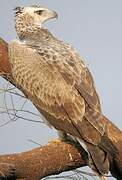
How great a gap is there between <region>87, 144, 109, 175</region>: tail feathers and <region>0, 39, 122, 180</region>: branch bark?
144mm

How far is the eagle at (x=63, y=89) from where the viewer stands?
601 cm

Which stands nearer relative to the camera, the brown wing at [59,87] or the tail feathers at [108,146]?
the tail feathers at [108,146]

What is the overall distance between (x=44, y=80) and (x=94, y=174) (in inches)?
54.8

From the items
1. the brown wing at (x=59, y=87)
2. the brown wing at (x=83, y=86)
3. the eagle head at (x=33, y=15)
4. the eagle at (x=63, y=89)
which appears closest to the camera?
the eagle at (x=63, y=89)

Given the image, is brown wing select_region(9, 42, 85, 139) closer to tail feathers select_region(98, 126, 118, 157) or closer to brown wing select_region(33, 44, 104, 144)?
brown wing select_region(33, 44, 104, 144)

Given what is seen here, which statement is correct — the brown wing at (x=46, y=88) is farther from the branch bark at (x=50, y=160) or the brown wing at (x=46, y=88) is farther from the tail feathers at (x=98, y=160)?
the tail feathers at (x=98, y=160)

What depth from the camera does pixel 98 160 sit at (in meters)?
5.75

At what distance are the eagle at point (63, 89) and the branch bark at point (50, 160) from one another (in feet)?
0.46

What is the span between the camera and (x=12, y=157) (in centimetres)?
512

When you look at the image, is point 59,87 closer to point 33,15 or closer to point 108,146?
point 108,146

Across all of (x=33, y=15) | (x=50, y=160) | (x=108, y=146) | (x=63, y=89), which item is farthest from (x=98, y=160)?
(x=33, y=15)

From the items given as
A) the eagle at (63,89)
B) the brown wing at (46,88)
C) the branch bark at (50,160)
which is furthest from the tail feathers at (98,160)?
the brown wing at (46,88)

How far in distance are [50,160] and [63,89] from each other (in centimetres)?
111

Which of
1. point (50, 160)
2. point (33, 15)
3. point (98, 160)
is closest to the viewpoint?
point (50, 160)
